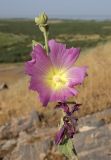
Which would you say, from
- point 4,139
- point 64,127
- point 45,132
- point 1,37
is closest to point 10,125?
point 4,139

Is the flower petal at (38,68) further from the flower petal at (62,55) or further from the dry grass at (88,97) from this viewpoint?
the dry grass at (88,97)

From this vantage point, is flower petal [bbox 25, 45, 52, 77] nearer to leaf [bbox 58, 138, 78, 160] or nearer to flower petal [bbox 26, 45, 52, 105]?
flower petal [bbox 26, 45, 52, 105]

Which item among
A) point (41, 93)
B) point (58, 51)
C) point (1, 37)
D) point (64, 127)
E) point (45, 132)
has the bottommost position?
point (1, 37)

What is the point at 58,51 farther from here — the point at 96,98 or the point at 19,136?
the point at 96,98

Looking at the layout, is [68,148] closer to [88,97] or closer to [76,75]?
[76,75]

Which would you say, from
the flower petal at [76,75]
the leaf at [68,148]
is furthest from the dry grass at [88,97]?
the flower petal at [76,75]

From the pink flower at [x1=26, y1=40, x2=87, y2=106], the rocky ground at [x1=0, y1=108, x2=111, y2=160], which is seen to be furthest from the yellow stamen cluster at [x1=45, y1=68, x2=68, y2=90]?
the rocky ground at [x1=0, y1=108, x2=111, y2=160]

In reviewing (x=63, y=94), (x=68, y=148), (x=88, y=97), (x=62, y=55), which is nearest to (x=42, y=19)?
(x=62, y=55)
